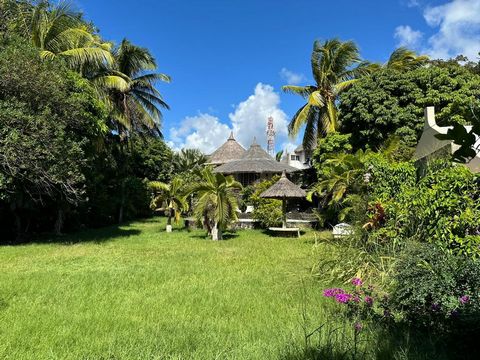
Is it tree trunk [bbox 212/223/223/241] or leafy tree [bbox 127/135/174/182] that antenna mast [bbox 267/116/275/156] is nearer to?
leafy tree [bbox 127/135/174/182]

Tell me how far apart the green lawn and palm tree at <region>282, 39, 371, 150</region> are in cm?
1333

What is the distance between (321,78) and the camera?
23.2 m

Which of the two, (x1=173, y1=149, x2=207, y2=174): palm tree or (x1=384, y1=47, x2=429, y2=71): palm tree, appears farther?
(x1=173, y1=149, x2=207, y2=174): palm tree

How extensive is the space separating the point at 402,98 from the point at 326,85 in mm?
5507

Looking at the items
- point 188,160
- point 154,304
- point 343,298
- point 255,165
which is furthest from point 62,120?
point 188,160

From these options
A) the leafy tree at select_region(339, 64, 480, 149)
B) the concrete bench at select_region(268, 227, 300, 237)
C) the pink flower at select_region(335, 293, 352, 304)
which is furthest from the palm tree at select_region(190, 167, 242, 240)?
the pink flower at select_region(335, 293, 352, 304)

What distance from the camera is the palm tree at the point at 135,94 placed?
22828mm

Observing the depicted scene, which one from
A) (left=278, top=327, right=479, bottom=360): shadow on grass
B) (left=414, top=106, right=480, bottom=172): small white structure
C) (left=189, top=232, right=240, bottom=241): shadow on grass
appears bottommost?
(left=278, top=327, right=479, bottom=360): shadow on grass

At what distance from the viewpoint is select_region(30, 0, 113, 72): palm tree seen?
1583cm

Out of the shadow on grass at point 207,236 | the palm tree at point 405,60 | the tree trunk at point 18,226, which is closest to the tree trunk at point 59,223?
the tree trunk at point 18,226

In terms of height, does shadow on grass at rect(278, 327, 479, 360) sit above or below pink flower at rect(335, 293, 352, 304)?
below

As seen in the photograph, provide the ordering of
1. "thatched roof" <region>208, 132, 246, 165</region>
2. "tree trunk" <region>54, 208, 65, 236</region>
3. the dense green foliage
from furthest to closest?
"thatched roof" <region>208, 132, 246, 165</region> < "tree trunk" <region>54, 208, 65, 236</region> < the dense green foliage

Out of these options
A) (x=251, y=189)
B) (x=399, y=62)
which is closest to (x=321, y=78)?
(x=399, y=62)

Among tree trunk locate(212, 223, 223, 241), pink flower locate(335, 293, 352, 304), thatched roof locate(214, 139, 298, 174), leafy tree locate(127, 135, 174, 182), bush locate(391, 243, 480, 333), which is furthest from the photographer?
leafy tree locate(127, 135, 174, 182)
